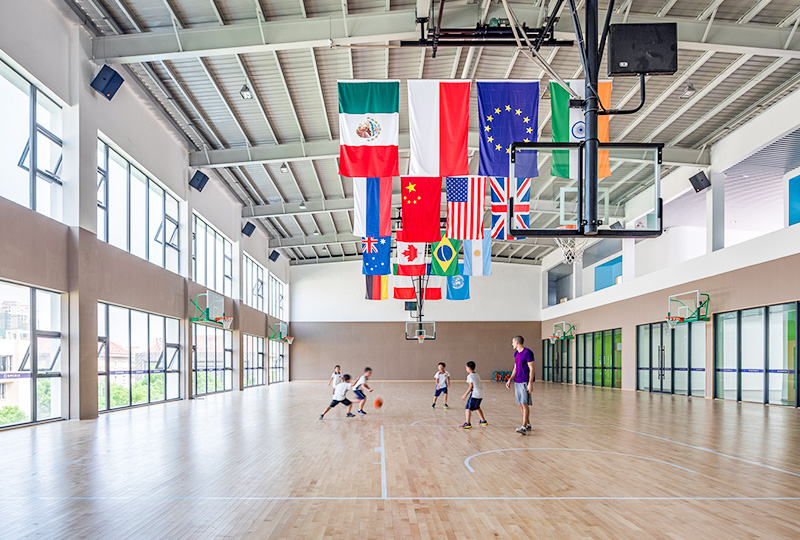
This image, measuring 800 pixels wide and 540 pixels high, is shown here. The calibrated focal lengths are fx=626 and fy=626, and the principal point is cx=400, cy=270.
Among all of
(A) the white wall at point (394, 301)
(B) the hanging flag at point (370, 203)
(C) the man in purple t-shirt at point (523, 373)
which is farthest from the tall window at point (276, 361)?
(C) the man in purple t-shirt at point (523, 373)

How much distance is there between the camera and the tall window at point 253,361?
35.5 m

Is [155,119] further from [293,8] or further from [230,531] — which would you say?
[230,531]

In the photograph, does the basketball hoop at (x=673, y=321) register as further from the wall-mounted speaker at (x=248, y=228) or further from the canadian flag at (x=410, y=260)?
the wall-mounted speaker at (x=248, y=228)

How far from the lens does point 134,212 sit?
1964 centimetres

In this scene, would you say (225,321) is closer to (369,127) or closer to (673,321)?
(369,127)

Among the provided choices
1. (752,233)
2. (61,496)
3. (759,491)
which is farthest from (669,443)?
(752,233)

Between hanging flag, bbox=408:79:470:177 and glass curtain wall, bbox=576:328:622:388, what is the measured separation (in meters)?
22.0

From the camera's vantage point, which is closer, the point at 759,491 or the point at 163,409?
the point at 759,491

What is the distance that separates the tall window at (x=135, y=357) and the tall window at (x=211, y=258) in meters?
3.92

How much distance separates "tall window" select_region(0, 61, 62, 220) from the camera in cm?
1325

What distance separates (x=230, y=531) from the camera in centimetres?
576

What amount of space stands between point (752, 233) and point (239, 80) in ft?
80.6

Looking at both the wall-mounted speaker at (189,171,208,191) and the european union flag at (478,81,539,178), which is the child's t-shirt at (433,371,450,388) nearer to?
the european union flag at (478,81,539,178)

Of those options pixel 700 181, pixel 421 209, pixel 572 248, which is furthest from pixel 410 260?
pixel 700 181
